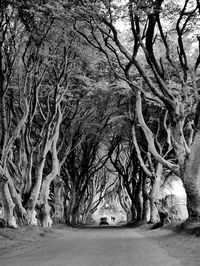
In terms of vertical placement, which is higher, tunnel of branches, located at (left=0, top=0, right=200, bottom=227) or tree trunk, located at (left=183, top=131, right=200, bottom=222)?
tunnel of branches, located at (left=0, top=0, right=200, bottom=227)

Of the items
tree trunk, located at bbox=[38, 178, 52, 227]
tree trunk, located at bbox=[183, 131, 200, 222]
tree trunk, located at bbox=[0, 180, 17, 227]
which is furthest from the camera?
tree trunk, located at bbox=[38, 178, 52, 227]

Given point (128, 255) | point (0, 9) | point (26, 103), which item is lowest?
point (128, 255)

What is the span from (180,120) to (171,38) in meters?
7.62

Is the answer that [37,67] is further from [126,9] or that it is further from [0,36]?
[126,9]

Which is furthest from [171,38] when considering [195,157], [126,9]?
[195,157]

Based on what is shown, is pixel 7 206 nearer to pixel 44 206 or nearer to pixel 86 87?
pixel 44 206

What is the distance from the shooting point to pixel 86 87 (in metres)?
22.2

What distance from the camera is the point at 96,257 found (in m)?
7.98

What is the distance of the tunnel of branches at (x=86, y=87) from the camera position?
13703 mm

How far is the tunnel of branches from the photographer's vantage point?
13.7 m

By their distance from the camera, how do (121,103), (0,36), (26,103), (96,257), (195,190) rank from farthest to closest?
(121,103)
(26,103)
(0,36)
(195,190)
(96,257)

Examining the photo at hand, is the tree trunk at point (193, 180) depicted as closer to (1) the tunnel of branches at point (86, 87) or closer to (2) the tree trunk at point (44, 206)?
(1) the tunnel of branches at point (86, 87)

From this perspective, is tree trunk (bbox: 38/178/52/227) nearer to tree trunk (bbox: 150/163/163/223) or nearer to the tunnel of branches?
the tunnel of branches

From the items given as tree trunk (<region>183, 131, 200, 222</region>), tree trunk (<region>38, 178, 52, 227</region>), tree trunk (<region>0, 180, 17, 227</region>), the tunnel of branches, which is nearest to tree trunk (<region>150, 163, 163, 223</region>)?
the tunnel of branches
